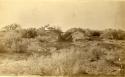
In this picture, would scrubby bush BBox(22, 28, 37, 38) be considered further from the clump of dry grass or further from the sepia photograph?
the clump of dry grass

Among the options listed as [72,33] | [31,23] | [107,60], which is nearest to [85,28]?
[72,33]

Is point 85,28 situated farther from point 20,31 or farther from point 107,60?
point 20,31

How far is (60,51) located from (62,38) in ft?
0.38

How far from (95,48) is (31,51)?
21.5 inches

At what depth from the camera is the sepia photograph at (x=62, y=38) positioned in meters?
1.57

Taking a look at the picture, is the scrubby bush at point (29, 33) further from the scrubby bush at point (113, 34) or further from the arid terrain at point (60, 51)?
the scrubby bush at point (113, 34)

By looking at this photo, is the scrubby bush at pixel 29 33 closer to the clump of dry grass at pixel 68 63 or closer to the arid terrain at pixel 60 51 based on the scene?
the arid terrain at pixel 60 51

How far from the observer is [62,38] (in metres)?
1.63

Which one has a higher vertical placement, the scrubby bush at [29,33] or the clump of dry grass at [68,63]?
the scrubby bush at [29,33]

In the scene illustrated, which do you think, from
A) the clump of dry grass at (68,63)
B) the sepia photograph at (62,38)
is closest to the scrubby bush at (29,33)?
the sepia photograph at (62,38)

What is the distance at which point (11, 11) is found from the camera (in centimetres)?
168

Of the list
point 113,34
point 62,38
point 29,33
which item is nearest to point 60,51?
point 62,38

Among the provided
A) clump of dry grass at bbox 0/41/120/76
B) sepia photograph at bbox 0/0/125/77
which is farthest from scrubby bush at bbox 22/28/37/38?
clump of dry grass at bbox 0/41/120/76

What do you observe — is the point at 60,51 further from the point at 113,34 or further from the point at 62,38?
the point at 113,34
